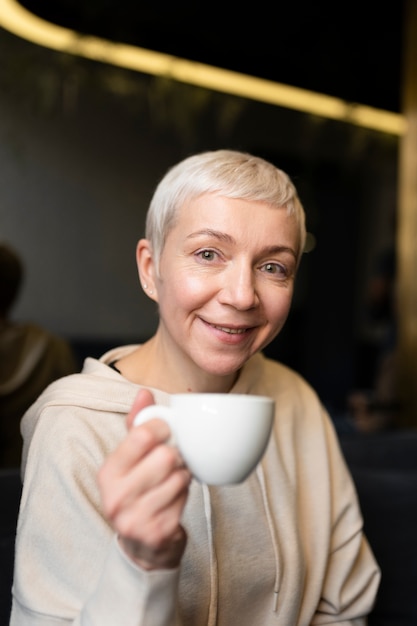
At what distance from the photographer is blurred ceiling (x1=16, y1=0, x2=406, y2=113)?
7.45 feet

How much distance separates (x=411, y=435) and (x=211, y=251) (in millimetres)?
1249

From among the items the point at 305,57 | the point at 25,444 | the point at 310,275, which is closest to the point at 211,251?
the point at 25,444

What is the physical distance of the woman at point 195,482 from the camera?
0.85 metres

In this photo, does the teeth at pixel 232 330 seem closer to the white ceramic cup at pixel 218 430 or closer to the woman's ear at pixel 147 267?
the woman's ear at pixel 147 267

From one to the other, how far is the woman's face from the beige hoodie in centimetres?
13

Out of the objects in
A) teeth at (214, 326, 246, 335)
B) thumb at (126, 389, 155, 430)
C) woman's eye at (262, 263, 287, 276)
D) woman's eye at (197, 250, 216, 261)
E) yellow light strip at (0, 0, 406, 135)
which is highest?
yellow light strip at (0, 0, 406, 135)

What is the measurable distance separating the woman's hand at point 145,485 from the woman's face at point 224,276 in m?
0.34

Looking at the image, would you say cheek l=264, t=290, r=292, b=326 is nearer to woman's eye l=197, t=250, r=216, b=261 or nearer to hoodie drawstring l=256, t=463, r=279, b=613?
woman's eye l=197, t=250, r=216, b=261

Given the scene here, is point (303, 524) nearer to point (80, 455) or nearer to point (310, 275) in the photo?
point (80, 455)

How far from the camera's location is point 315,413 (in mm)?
1465

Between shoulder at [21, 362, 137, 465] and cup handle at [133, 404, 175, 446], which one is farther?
shoulder at [21, 362, 137, 465]

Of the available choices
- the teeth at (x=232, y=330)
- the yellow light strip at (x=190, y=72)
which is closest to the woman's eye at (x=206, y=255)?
the teeth at (x=232, y=330)

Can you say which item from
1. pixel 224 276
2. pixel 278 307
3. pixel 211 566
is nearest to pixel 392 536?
pixel 211 566

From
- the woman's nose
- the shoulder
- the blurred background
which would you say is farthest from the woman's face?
the blurred background
